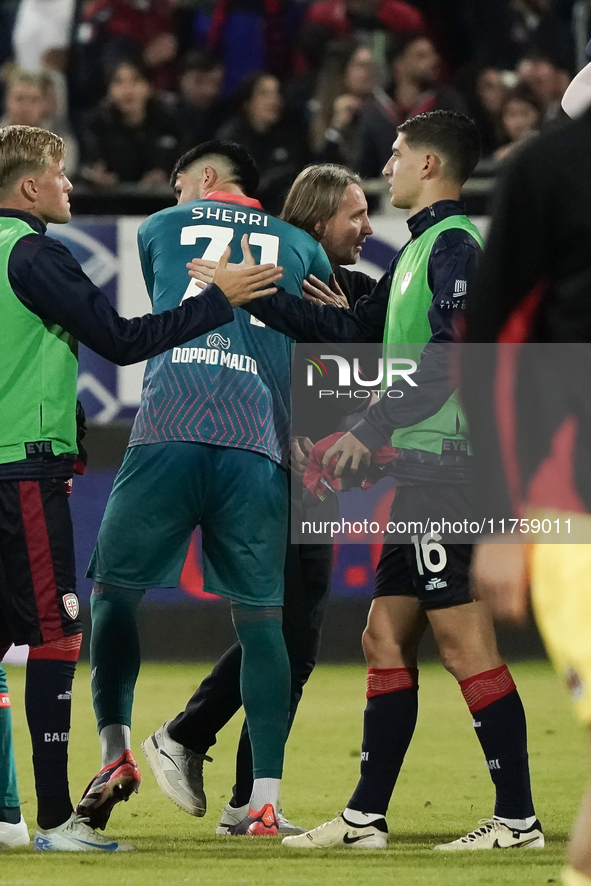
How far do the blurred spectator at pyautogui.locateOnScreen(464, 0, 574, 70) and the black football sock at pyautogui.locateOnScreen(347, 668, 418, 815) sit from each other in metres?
8.47

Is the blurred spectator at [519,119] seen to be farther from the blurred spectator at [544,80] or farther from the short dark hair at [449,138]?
the short dark hair at [449,138]

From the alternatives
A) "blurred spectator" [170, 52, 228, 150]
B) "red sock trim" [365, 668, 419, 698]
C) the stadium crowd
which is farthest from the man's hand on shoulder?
"blurred spectator" [170, 52, 228, 150]

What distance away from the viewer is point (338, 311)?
487 centimetres

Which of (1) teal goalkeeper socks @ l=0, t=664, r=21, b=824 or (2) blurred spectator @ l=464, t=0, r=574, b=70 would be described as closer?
(1) teal goalkeeper socks @ l=0, t=664, r=21, b=824

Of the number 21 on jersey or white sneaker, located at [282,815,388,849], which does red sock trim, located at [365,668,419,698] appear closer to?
white sneaker, located at [282,815,388,849]

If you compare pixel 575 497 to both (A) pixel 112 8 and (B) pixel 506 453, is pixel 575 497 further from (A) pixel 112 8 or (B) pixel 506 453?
(A) pixel 112 8

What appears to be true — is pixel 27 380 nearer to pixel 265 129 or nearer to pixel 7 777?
pixel 7 777

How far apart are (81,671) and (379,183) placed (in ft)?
12.3

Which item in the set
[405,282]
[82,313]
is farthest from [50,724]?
[405,282]

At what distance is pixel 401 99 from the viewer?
1126cm

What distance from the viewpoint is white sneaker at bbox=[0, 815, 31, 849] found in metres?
4.46

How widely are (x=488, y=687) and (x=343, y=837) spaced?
2.06 feet

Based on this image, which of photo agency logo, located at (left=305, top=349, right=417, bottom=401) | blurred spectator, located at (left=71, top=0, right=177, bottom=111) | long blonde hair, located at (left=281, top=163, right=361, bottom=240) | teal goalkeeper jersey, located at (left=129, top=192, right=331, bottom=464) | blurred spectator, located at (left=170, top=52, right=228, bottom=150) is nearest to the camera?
teal goalkeeper jersey, located at (left=129, top=192, right=331, bottom=464)

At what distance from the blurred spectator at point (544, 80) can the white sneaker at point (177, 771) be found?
738 centimetres
